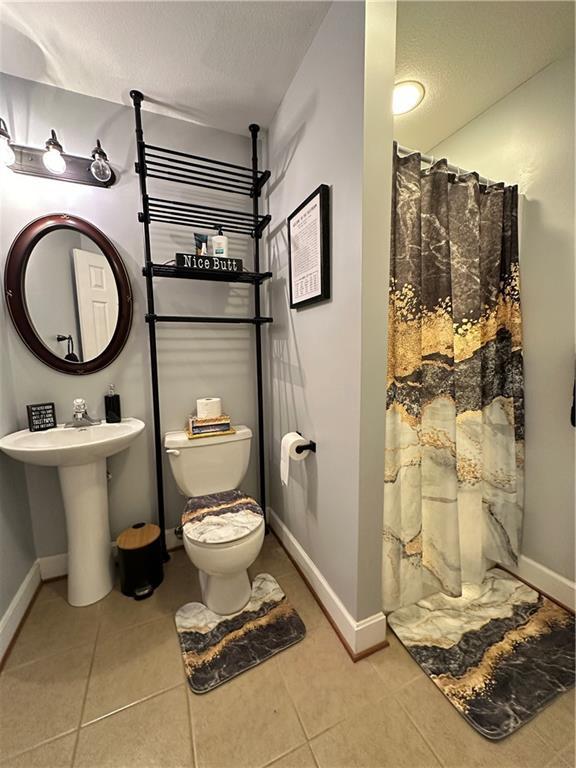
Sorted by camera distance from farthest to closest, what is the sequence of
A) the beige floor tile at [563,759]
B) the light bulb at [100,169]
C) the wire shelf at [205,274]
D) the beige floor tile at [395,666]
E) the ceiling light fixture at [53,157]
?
the wire shelf at [205,274]
the light bulb at [100,169]
the ceiling light fixture at [53,157]
the beige floor tile at [395,666]
the beige floor tile at [563,759]

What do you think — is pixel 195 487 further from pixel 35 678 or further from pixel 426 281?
pixel 426 281

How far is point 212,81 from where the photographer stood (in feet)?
5.03

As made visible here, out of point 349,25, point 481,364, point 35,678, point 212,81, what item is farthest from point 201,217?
point 35,678

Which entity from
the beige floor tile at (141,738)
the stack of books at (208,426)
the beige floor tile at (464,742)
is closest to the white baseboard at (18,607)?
the beige floor tile at (141,738)

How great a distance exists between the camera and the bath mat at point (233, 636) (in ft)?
3.98

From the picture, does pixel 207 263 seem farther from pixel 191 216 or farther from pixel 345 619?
pixel 345 619

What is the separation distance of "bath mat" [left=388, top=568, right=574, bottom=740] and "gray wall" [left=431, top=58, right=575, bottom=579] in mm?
261

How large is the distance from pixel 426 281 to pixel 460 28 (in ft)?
3.29

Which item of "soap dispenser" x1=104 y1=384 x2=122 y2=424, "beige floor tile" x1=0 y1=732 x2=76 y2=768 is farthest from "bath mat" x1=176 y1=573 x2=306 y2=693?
"soap dispenser" x1=104 y1=384 x2=122 y2=424

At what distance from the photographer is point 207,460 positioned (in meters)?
1.75

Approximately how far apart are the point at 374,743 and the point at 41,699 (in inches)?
45.9

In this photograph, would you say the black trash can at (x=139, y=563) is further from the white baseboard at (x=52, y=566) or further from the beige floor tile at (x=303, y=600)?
the beige floor tile at (x=303, y=600)

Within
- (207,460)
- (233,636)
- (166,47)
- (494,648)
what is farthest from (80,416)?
(494,648)

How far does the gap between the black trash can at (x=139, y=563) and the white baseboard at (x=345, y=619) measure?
30.5 inches
